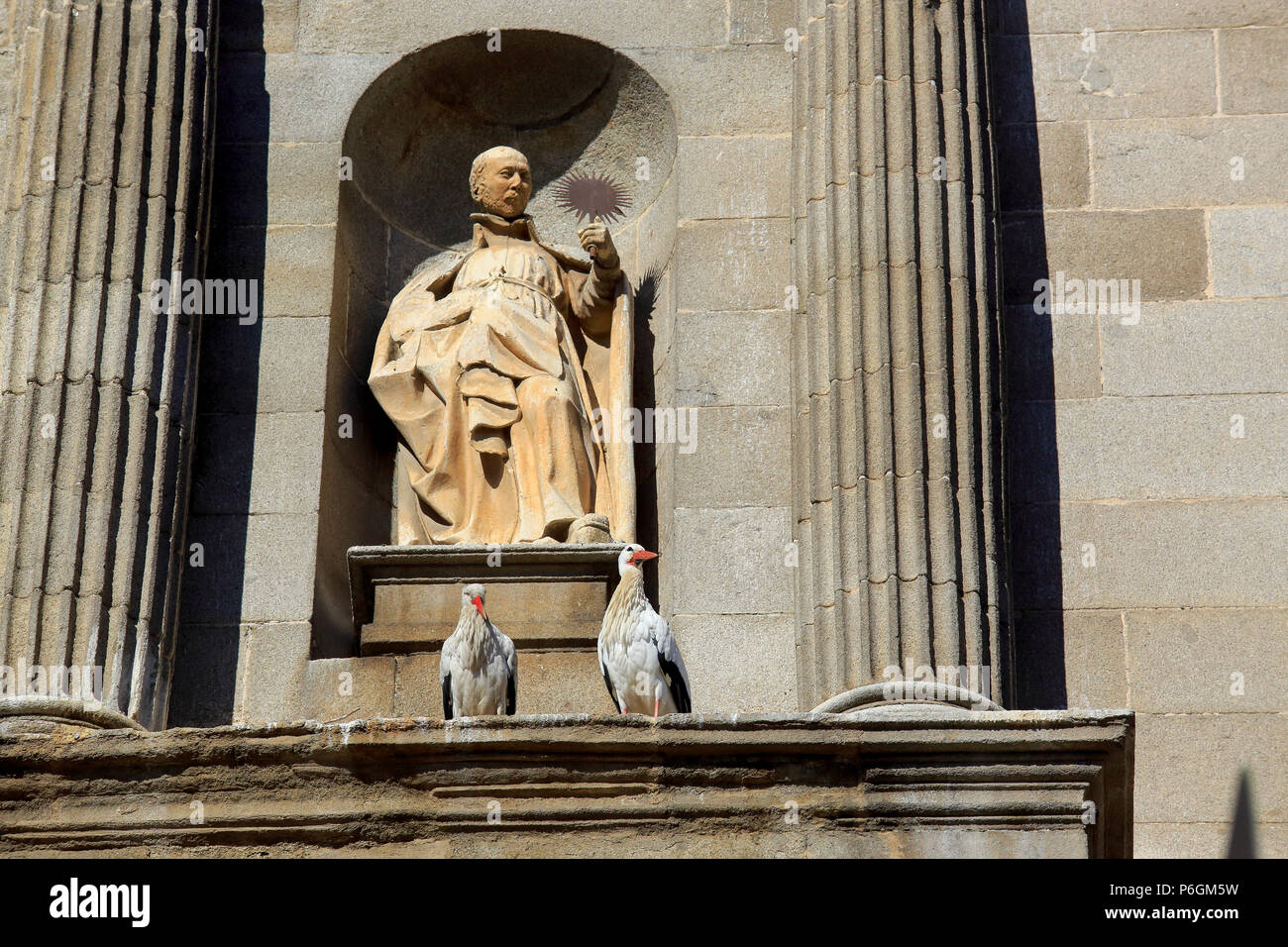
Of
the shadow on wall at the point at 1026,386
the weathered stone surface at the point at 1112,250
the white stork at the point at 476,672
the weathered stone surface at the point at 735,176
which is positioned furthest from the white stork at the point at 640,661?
the weathered stone surface at the point at 1112,250

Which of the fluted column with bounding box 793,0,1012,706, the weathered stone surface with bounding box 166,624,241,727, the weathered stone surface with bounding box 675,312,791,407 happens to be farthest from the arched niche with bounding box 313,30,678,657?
the fluted column with bounding box 793,0,1012,706

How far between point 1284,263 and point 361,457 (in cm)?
500

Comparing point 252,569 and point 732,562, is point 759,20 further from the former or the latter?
point 252,569

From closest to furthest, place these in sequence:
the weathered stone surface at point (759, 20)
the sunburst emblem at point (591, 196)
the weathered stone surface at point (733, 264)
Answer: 1. the weathered stone surface at point (733, 264)
2. the weathered stone surface at point (759, 20)
3. the sunburst emblem at point (591, 196)

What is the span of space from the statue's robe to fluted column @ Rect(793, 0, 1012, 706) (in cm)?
115

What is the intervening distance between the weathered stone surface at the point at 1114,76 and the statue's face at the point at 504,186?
267cm

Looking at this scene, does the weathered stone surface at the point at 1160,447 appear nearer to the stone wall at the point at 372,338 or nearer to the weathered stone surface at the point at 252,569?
the stone wall at the point at 372,338

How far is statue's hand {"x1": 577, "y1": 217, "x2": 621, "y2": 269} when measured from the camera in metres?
12.2

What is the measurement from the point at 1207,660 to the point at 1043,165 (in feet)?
9.75

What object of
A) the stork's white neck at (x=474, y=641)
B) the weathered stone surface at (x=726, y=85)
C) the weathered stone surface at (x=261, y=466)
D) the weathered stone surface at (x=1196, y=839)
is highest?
the weathered stone surface at (x=726, y=85)

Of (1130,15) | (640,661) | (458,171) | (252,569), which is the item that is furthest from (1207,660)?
(458,171)

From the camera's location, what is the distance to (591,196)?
13.6 meters

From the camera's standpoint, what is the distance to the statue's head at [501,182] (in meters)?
12.8
